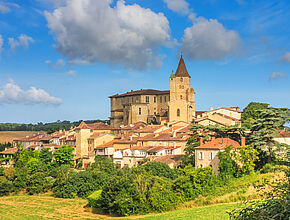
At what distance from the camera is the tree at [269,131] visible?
3878 centimetres

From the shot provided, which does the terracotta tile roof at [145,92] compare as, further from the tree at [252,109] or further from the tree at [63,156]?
the tree at [63,156]

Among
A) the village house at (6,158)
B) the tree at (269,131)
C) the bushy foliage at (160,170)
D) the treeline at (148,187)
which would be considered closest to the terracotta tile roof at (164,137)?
the bushy foliage at (160,170)

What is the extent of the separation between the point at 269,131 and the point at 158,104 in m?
60.6

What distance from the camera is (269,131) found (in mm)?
39219

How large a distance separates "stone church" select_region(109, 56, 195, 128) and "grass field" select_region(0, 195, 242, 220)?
39797mm

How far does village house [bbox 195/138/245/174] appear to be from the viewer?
3875 centimetres

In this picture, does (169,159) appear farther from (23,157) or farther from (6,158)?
(6,158)

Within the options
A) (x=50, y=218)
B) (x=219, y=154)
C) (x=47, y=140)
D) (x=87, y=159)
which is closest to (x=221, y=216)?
(x=219, y=154)

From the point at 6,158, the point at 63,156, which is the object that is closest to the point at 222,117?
the point at 63,156

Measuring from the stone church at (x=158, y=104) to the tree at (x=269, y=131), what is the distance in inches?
1601

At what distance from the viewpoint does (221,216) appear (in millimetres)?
26234

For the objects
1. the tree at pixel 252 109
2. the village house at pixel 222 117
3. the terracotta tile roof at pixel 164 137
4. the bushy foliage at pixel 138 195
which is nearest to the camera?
the bushy foliage at pixel 138 195

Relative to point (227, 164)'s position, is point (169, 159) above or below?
below

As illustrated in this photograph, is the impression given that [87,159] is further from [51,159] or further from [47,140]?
[47,140]
